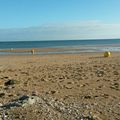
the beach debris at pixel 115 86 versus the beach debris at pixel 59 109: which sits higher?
the beach debris at pixel 59 109

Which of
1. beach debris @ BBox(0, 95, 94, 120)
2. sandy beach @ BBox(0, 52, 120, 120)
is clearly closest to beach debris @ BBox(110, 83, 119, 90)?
sandy beach @ BBox(0, 52, 120, 120)

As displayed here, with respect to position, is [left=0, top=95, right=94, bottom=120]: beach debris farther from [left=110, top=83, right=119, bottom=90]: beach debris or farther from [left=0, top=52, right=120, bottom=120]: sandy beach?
[left=110, top=83, right=119, bottom=90]: beach debris

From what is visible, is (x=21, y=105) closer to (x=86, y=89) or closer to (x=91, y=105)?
(x=91, y=105)

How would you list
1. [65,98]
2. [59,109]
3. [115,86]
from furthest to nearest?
1. [115,86]
2. [65,98]
3. [59,109]

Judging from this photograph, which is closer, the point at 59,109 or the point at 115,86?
the point at 59,109

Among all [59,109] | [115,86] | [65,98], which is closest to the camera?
[59,109]

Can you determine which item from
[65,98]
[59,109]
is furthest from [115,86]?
[59,109]

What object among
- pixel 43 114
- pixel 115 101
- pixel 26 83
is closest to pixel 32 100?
pixel 43 114

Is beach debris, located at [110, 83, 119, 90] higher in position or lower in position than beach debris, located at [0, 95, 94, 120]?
lower

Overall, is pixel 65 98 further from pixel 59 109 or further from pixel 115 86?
pixel 115 86

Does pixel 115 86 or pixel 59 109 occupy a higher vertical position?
pixel 59 109

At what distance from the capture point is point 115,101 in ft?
27.9

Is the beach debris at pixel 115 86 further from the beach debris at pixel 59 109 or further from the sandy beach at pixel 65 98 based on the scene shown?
the beach debris at pixel 59 109

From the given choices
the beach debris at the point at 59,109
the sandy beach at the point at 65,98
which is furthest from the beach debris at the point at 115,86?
the beach debris at the point at 59,109
